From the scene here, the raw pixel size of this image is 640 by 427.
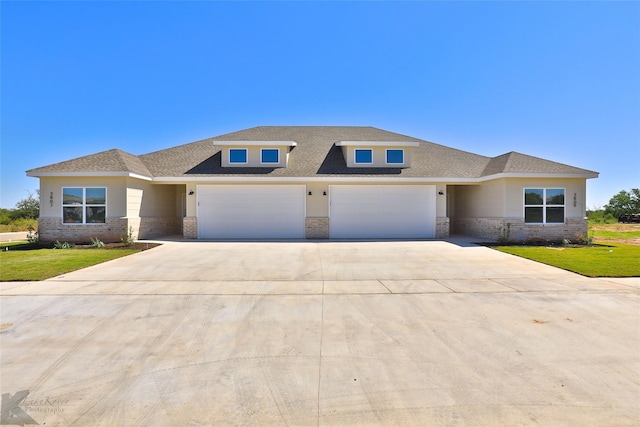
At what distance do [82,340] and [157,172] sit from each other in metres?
14.5

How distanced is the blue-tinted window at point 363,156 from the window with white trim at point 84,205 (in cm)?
1254

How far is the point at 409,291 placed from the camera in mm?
6969

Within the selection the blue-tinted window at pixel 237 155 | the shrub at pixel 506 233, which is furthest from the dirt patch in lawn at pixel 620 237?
the blue-tinted window at pixel 237 155

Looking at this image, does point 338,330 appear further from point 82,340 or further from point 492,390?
point 82,340

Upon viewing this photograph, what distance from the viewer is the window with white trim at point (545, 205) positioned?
626 inches

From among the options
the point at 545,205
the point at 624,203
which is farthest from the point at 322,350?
the point at 624,203

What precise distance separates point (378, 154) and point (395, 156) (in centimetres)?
98

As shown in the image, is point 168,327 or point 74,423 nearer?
point 74,423

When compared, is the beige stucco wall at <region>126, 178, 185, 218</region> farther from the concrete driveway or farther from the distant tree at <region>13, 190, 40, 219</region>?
the distant tree at <region>13, 190, 40, 219</region>

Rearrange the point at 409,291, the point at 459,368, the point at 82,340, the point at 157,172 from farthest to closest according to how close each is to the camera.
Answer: the point at 157,172 → the point at 409,291 → the point at 82,340 → the point at 459,368

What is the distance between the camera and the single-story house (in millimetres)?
15328

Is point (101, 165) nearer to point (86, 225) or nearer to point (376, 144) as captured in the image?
point (86, 225)

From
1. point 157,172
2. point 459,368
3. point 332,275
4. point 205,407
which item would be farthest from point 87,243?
point 459,368

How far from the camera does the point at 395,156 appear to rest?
18484 millimetres
